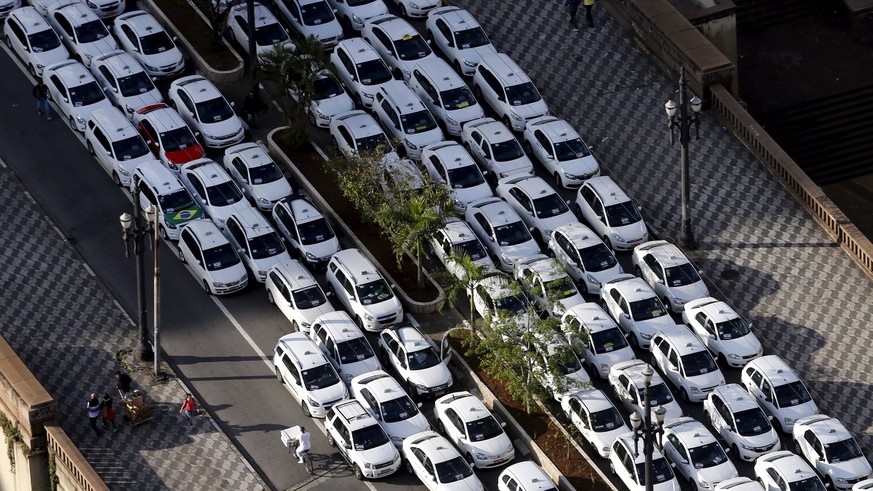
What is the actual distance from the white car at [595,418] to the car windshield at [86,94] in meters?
21.0

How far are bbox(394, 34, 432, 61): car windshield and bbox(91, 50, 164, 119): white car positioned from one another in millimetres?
8676

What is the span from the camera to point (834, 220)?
246ft

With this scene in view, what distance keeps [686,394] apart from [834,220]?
9.96 meters

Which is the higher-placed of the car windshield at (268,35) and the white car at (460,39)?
the car windshield at (268,35)

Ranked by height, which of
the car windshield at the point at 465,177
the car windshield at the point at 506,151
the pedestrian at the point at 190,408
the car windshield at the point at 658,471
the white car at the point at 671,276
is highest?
the pedestrian at the point at 190,408

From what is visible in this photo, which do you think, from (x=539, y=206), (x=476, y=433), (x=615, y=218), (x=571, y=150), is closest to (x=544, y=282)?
(x=539, y=206)

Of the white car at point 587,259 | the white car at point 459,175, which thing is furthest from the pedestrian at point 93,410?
the white car at point 587,259

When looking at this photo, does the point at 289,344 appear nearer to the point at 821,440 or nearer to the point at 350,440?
the point at 350,440

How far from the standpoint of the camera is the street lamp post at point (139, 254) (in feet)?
215

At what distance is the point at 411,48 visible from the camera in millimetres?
80438

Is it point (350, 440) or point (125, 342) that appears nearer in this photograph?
point (350, 440)

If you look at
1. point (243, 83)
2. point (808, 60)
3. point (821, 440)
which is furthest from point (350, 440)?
point (808, 60)

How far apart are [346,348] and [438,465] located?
584cm

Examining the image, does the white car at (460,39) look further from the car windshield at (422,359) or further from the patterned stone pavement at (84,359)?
the patterned stone pavement at (84,359)
